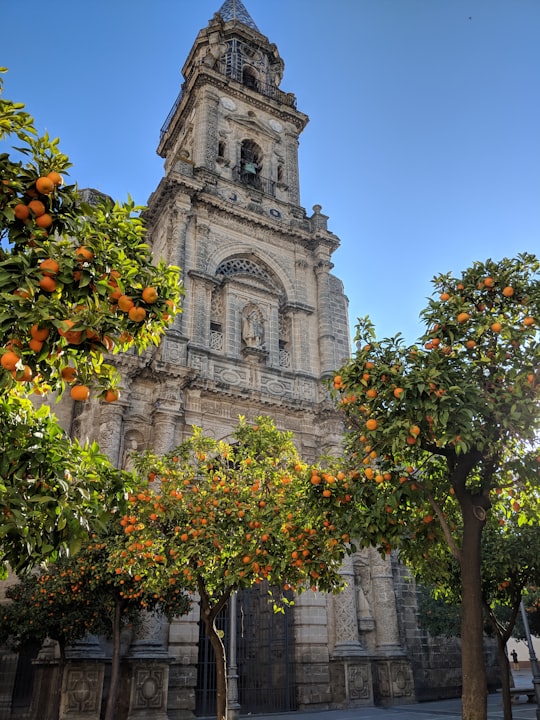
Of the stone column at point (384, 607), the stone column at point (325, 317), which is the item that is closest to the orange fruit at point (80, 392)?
the stone column at point (384, 607)

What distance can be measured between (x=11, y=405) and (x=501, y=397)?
520 cm

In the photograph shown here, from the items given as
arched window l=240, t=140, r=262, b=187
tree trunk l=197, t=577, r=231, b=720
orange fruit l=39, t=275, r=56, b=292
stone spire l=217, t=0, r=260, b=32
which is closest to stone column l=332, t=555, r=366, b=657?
tree trunk l=197, t=577, r=231, b=720

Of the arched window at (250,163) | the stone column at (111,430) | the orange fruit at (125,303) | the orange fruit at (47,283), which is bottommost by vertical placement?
the orange fruit at (47,283)

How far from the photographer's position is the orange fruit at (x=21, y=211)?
399cm

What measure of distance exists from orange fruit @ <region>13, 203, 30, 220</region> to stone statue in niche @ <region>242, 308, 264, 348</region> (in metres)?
16.6

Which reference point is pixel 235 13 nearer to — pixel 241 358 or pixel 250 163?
pixel 250 163

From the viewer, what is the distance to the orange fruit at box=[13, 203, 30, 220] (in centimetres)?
399

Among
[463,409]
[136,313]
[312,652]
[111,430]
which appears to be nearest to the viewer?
[136,313]

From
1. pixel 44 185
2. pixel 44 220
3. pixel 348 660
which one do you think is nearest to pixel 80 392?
pixel 44 220

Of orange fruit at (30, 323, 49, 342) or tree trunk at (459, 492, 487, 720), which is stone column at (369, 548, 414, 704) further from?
orange fruit at (30, 323, 49, 342)

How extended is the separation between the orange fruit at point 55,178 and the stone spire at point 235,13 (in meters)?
31.8

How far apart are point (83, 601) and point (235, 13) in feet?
105

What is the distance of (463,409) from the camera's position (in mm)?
5992

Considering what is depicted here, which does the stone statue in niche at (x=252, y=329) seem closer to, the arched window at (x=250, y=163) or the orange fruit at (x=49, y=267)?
the arched window at (x=250, y=163)
